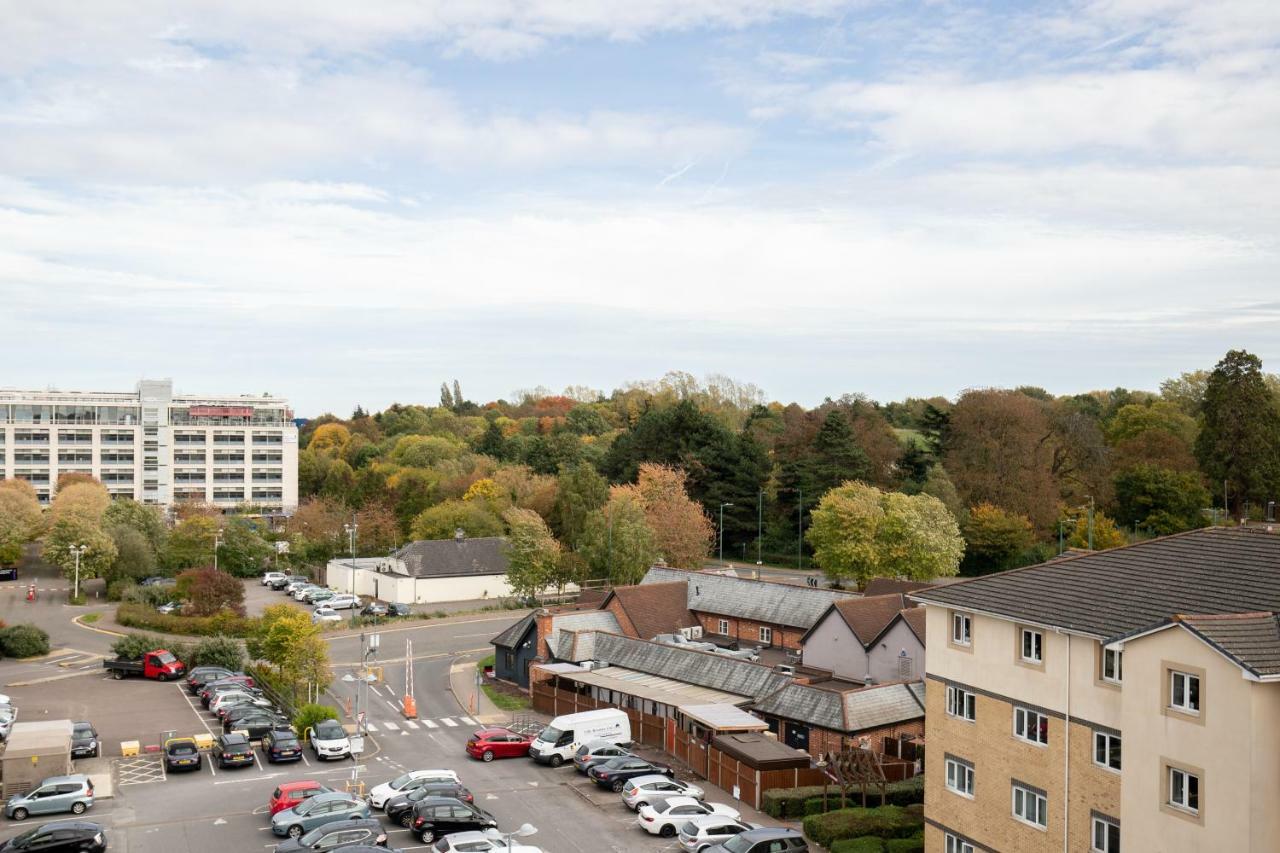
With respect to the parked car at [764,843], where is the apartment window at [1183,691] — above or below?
above

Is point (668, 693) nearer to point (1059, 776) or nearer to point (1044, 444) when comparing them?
point (1059, 776)

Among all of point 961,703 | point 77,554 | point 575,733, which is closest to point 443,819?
point 575,733

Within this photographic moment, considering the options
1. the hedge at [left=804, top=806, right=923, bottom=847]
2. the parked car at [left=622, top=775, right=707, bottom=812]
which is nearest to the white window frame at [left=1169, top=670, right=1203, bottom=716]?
the hedge at [left=804, top=806, right=923, bottom=847]

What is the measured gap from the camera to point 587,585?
2948 inches

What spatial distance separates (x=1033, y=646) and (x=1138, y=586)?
271 cm

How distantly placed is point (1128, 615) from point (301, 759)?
27.7 metres

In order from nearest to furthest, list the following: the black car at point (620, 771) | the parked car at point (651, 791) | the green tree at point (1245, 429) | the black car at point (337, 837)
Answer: the black car at point (337, 837) < the parked car at point (651, 791) < the black car at point (620, 771) < the green tree at point (1245, 429)

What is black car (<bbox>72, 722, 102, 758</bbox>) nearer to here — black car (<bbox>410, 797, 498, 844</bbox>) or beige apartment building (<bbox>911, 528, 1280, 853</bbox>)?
black car (<bbox>410, 797, 498, 844</bbox>)

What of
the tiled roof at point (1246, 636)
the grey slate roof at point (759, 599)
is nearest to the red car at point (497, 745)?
the grey slate roof at point (759, 599)

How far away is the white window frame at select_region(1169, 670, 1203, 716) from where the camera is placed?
20797mm

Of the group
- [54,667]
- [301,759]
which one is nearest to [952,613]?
[301,759]

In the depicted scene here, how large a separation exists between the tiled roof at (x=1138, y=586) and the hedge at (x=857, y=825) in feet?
21.8

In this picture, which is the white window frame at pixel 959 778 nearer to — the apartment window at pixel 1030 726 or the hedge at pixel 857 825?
the apartment window at pixel 1030 726

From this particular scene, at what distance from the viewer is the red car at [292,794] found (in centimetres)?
3105
